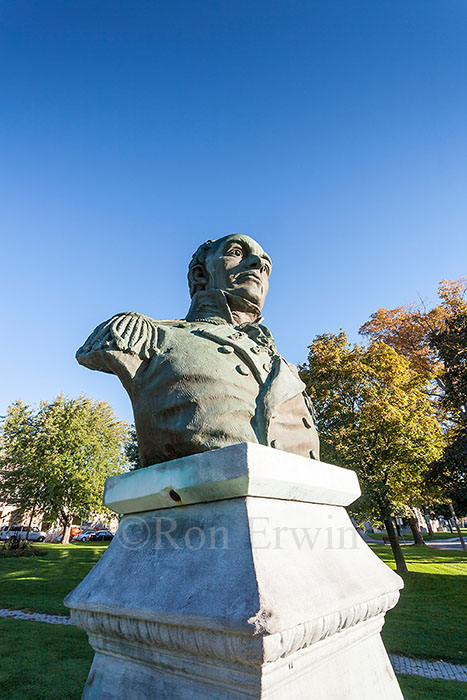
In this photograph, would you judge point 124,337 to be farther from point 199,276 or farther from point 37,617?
point 37,617

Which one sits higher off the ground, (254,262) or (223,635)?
(254,262)

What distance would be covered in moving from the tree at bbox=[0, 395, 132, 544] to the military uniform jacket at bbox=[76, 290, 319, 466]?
25.1 meters

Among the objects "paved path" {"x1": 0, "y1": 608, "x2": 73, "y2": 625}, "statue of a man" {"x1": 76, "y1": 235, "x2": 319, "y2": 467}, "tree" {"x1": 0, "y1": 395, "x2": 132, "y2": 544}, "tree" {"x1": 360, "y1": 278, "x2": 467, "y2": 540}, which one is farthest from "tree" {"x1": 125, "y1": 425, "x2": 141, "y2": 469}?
"statue of a man" {"x1": 76, "y1": 235, "x2": 319, "y2": 467}

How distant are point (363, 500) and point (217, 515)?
12605mm

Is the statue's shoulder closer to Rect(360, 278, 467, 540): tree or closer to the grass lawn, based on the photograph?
the grass lawn

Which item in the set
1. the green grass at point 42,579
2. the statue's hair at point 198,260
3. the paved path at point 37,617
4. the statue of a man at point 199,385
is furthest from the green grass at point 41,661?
the statue's hair at point 198,260

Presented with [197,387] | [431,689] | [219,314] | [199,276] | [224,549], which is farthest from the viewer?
[431,689]

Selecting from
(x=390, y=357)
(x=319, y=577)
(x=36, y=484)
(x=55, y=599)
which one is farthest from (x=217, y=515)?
(x=36, y=484)

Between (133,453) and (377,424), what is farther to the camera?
(133,453)

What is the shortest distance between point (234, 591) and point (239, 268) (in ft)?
7.14

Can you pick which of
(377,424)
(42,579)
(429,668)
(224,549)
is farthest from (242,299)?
(42,579)

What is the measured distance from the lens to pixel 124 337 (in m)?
2.28

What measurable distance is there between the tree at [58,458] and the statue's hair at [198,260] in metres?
24.5

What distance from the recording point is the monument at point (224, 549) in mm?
1449
